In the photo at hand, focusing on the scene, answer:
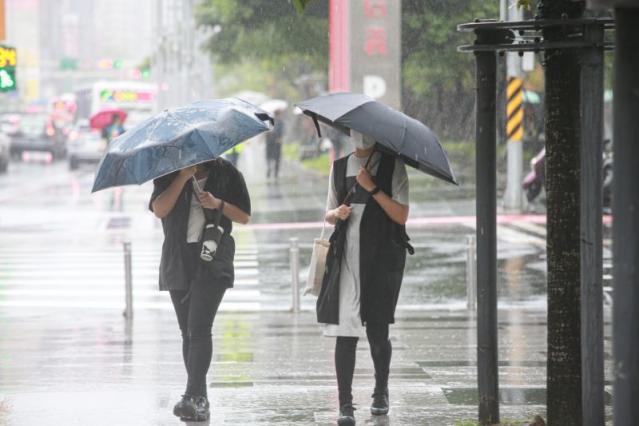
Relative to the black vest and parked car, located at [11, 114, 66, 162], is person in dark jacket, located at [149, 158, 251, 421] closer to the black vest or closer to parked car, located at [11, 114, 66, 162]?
the black vest

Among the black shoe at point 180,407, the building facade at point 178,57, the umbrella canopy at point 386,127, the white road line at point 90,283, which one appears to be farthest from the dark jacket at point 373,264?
the building facade at point 178,57

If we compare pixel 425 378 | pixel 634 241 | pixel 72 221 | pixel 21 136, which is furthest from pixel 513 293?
pixel 21 136

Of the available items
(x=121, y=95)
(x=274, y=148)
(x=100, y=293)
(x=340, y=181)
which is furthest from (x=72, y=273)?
(x=121, y=95)

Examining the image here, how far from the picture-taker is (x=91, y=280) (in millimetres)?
17484

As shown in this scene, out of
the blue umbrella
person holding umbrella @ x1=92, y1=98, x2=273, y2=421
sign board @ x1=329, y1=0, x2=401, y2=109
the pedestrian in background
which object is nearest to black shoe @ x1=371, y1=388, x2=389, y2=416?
person holding umbrella @ x1=92, y1=98, x2=273, y2=421

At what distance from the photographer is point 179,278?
8.26m

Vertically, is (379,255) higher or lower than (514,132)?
higher

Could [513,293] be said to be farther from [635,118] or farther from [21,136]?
[21,136]

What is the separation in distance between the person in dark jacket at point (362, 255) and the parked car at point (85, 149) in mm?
46253

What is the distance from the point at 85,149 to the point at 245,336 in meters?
43.3

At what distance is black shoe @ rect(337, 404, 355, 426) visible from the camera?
791 cm

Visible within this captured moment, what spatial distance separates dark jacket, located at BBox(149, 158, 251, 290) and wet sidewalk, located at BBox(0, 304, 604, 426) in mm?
875

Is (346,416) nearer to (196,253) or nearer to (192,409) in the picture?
(192,409)

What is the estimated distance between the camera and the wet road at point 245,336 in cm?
885
